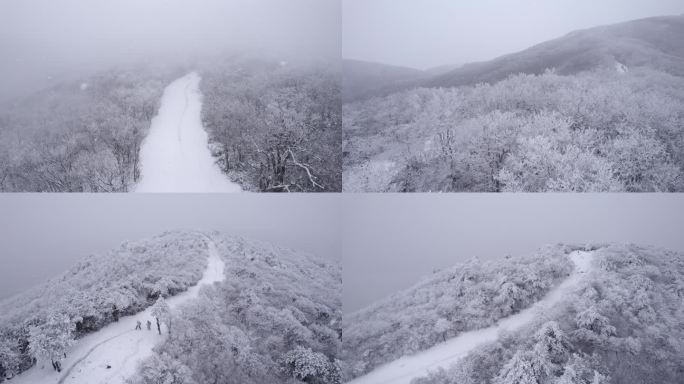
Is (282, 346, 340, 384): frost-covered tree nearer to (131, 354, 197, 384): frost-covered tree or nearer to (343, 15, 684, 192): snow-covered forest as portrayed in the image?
(131, 354, 197, 384): frost-covered tree

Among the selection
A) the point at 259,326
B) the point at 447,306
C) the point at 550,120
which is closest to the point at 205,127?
the point at 259,326

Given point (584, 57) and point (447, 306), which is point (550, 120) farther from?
point (447, 306)

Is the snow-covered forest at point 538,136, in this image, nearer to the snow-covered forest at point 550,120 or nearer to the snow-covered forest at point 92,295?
the snow-covered forest at point 550,120

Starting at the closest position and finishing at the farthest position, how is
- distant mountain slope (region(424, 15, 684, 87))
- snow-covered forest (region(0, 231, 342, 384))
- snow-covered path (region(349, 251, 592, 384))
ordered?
snow-covered forest (region(0, 231, 342, 384)) < distant mountain slope (region(424, 15, 684, 87)) < snow-covered path (region(349, 251, 592, 384))

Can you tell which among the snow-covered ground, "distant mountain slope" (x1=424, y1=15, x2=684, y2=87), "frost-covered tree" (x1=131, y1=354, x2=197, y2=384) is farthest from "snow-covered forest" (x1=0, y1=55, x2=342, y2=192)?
"distant mountain slope" (x1=424, y1=15, x2=684, y2=87)

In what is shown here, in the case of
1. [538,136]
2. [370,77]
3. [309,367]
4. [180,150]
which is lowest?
[309,367]

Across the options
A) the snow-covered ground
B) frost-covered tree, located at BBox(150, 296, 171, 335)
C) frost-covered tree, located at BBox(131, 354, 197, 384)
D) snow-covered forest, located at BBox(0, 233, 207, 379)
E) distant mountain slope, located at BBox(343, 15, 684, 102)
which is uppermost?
distant mountain slope, located at BBox(343, 15, 684, 102)
